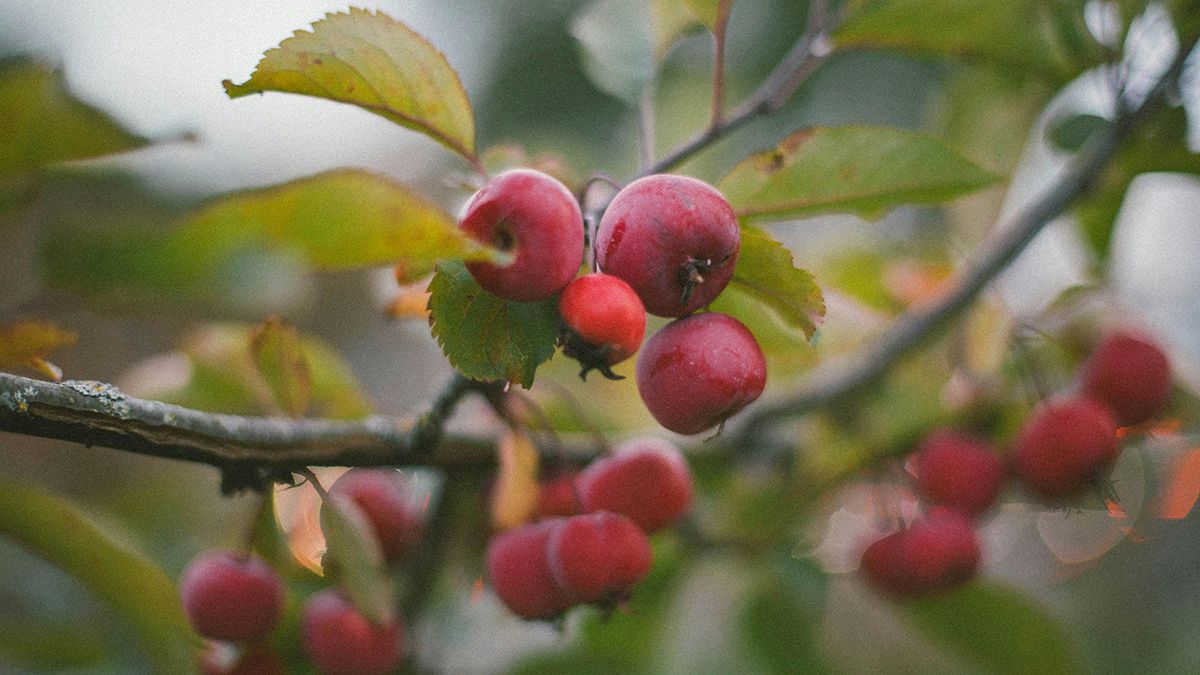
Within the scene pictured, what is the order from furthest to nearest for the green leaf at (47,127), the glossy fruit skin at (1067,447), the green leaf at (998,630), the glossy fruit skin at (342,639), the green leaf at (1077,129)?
the green leaf at (998,630), the green leaf at (1077,129), the glossy fruit skin at (1067,447), the glossy fruit skin at (342,639), the green leaf at (47,127)

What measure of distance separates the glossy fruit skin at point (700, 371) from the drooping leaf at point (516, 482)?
0.25m

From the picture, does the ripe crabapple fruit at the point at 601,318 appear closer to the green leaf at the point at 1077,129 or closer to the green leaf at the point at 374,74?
the green leaf at the point at 374,74

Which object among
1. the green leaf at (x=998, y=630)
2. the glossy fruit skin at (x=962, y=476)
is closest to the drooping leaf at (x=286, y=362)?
the glossy fruit skin at (x=962, y=476)

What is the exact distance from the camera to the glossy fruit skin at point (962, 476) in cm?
105

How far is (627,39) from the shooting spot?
36.3 inches

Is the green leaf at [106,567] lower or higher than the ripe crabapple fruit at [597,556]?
higher

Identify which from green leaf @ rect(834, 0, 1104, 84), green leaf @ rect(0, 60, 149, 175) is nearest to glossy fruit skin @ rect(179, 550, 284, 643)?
green leaf @ rect(0, 60, 149, 175)

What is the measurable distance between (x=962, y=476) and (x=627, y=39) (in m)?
0.68

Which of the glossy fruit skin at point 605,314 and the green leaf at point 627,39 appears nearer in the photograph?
the glossy fruit skin at point 605,314

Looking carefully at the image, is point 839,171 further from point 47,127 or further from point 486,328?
point 47,127

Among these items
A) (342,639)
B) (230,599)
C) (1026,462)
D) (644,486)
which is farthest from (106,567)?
(1026,462)

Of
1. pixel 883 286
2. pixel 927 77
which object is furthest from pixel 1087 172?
pixel 927 77

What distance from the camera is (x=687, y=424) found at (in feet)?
1.81

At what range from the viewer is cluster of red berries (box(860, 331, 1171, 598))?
98 centimetres
